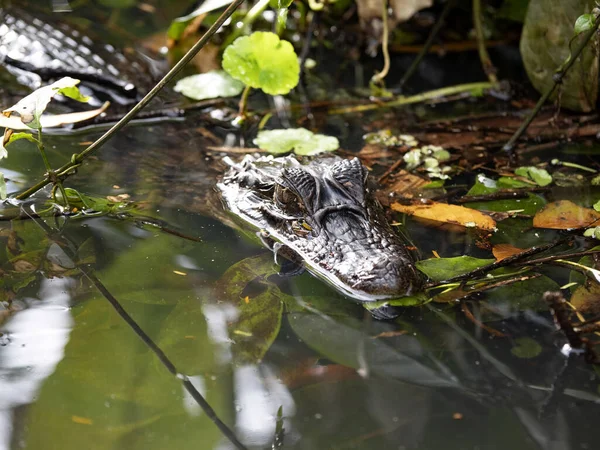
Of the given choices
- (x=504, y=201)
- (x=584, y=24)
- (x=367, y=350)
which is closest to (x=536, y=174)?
(x=504, y=201)

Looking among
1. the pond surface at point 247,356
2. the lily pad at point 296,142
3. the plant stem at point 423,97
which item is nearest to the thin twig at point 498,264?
the pond surface at point 247,356

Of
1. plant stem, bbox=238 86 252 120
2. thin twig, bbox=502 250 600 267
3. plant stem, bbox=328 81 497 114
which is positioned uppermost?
thin twig, bbox=502 250 600 267

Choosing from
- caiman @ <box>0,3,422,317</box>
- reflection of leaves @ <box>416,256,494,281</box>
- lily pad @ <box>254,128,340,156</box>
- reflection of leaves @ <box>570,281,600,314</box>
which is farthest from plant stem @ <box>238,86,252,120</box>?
reflection of leaves @ <box>570,281,600,314</box>

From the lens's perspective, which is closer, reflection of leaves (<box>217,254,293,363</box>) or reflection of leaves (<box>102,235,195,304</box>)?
reflection of leaves (<box>217,254,293,363</box>)

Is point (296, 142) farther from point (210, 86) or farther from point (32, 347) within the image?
point (32, 347)

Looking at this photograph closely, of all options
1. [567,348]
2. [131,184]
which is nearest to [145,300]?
[131,184]

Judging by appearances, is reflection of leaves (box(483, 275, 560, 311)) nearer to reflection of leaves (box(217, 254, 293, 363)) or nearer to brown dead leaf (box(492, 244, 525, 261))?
brown dead leaf (box(492, 244, 525, 261))
